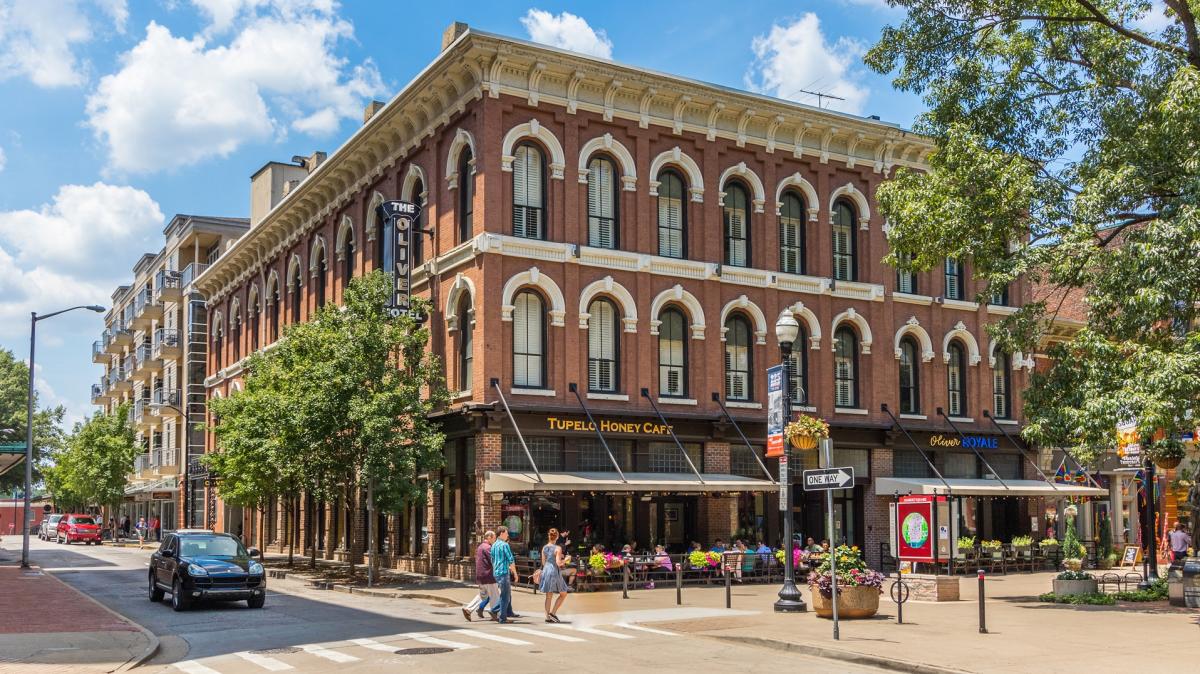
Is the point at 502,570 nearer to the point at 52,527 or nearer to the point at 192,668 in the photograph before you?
the point at 192,668

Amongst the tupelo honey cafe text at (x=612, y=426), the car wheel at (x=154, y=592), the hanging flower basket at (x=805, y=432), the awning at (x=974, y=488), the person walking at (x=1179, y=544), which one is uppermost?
the tupelo honey cafe text at (x=612, y=426)

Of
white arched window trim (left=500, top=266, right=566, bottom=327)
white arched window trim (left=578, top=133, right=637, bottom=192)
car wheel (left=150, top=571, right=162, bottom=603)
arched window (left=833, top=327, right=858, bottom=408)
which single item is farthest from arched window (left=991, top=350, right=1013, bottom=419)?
car wheel (left=150, top=571, right=162, bottom=603)

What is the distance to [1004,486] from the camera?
119 feet

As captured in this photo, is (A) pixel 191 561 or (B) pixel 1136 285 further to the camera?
(A) pixel 191 561

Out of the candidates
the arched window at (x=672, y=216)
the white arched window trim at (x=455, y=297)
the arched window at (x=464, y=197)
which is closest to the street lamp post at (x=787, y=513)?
the white arched window trim at (x=455, y=297)

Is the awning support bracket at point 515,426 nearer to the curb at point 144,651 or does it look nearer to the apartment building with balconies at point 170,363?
the curb at point 144,651

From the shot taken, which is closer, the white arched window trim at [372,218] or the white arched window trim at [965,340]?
the white arched window trim at [372,218]

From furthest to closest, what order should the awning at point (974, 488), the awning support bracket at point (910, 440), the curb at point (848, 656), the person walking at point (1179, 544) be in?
the awning support bracket at point (910, 440) → the awning at point (974, 488) → the person walking at point (1179, 544) → the curb at point (848, 656)

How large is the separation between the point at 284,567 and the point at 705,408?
15006 millimetres

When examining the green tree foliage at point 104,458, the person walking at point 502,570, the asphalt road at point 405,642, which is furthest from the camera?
the green tree foliage at point 104,458

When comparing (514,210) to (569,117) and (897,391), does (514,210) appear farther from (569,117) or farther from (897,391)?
(897,391)

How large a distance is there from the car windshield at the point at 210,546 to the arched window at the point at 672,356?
41.7 feet

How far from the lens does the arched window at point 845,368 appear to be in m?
36.8

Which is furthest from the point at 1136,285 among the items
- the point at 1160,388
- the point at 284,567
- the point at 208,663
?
the point at 284,567
